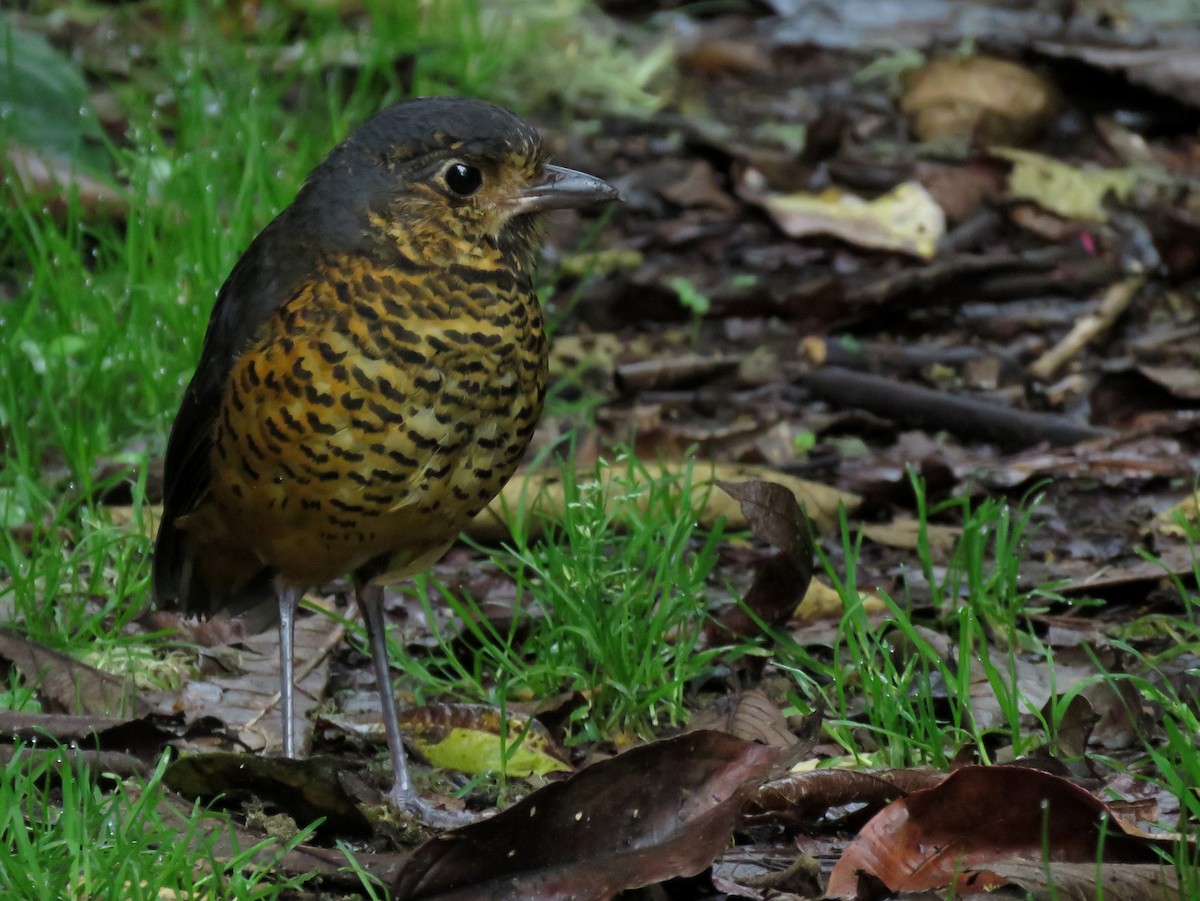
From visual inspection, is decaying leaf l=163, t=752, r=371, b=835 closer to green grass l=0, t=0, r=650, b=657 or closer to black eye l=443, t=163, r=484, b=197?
green grass l=0, t=0, r=650, b=657

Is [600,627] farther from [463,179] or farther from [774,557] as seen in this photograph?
[463,179]

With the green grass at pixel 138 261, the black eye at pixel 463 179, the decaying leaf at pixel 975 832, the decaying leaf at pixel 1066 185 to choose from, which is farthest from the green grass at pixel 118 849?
the decaying leaf at pixel 1066 185

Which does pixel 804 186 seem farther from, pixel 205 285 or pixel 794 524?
pixel 794 524

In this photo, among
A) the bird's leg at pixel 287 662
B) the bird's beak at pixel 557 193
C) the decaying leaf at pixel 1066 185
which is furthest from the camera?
the decaying leaf at pixel 1066 185

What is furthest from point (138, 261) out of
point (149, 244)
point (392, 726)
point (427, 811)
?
point (427, 811)

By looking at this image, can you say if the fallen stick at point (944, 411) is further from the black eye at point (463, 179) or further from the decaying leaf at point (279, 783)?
the decaying leaf at point (279, 783)

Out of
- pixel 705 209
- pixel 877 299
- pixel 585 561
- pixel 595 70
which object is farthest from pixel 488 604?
pixel 595 70
